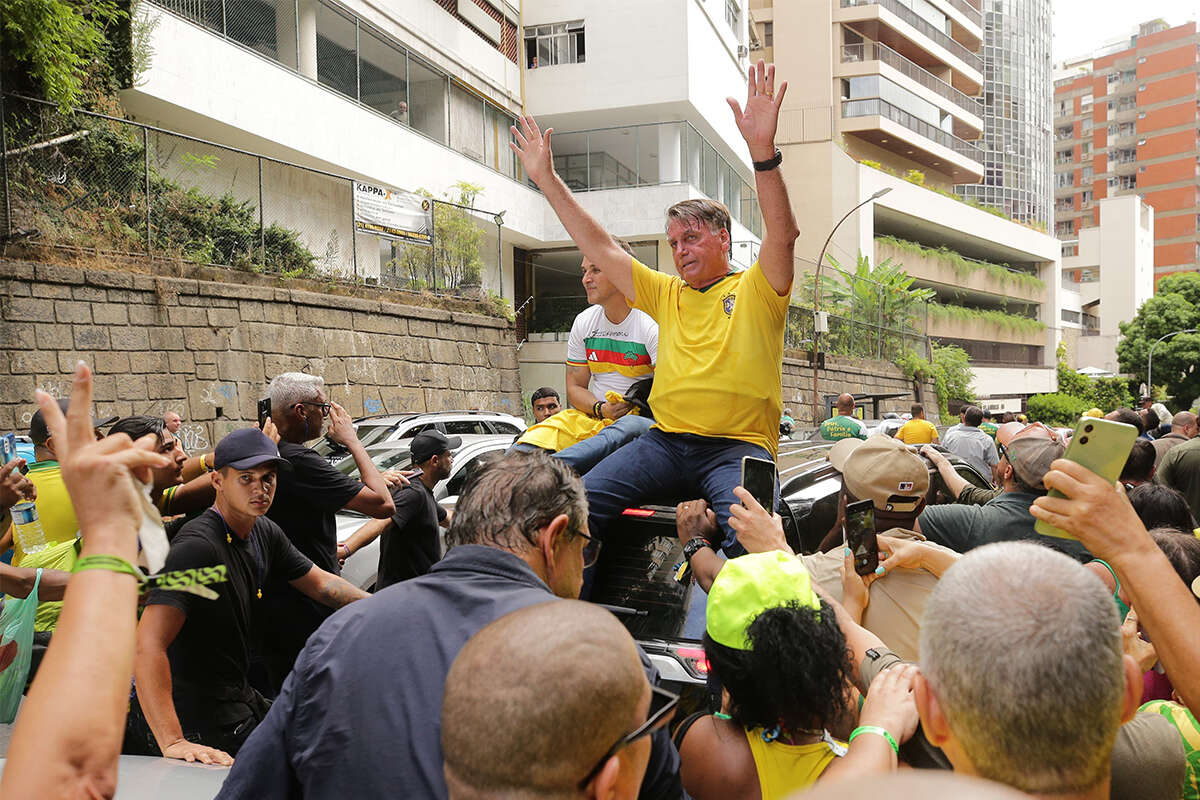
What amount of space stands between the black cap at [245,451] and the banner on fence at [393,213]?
15.1 meters

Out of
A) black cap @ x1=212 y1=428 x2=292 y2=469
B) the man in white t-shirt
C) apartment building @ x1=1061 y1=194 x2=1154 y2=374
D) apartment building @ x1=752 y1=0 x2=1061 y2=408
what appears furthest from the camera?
apartment building @ x1=1061 y1=194 x2=1154 y2=374

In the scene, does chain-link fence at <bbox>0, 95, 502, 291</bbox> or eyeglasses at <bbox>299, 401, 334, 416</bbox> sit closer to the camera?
eyeglasses at <bbox>299, 401, 334, 416</bbox>

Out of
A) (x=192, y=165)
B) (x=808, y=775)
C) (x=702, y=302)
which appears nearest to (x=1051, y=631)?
(x=808, y=775)

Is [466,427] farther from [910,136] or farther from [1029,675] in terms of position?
[910,136]

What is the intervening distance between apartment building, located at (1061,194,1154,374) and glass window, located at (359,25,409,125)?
202ft

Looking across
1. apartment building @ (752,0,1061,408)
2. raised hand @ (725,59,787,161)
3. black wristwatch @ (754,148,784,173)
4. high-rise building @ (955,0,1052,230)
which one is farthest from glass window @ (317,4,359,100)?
high-rise building @ (955,0,1052,230)

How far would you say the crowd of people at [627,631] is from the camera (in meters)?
1.43

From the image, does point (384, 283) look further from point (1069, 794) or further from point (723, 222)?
point (1069, 794)

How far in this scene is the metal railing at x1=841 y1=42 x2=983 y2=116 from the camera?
45.4 metres

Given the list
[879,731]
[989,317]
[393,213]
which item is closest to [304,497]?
[879,731]

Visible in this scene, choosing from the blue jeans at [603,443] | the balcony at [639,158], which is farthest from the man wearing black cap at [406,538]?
the balcony at [639,158]

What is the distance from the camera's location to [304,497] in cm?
446

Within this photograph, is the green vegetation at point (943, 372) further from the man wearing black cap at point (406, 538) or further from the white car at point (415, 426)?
the man wearing black cap at point (406, 538)

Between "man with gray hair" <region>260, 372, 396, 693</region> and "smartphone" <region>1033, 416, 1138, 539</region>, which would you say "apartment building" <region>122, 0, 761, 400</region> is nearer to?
"man with gray hair" <region>260, 372, 396, 693</region>
